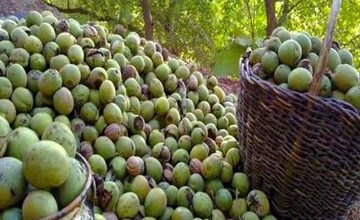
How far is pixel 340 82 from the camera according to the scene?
187cm

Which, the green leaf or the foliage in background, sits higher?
the green leaf

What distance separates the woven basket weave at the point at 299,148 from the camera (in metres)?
1.73

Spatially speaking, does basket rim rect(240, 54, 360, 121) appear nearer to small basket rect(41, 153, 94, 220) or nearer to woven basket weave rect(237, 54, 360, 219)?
woven basket weave rect(237, 54, 360, 219)

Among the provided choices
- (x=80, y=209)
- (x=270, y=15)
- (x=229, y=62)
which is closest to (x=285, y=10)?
(x=270, y=15)

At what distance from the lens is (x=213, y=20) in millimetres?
6180

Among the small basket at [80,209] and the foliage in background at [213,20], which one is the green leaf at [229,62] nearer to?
the foliage in background at [213,20]

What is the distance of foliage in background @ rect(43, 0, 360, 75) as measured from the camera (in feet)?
19.5

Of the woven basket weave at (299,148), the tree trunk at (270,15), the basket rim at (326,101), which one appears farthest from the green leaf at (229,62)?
the basket rim at (326,101)

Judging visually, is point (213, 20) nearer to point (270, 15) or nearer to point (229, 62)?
point (270, 15)

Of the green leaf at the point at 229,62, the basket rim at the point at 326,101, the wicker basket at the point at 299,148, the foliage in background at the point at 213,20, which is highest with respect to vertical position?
the basket rim at the point at 326,101

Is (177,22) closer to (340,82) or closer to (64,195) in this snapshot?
(340,82)

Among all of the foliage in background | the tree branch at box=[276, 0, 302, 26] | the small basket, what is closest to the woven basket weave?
the small basket

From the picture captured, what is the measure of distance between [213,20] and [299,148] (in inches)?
179

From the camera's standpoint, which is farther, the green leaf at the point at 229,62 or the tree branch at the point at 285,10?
the tree branch at the point at 285,10
